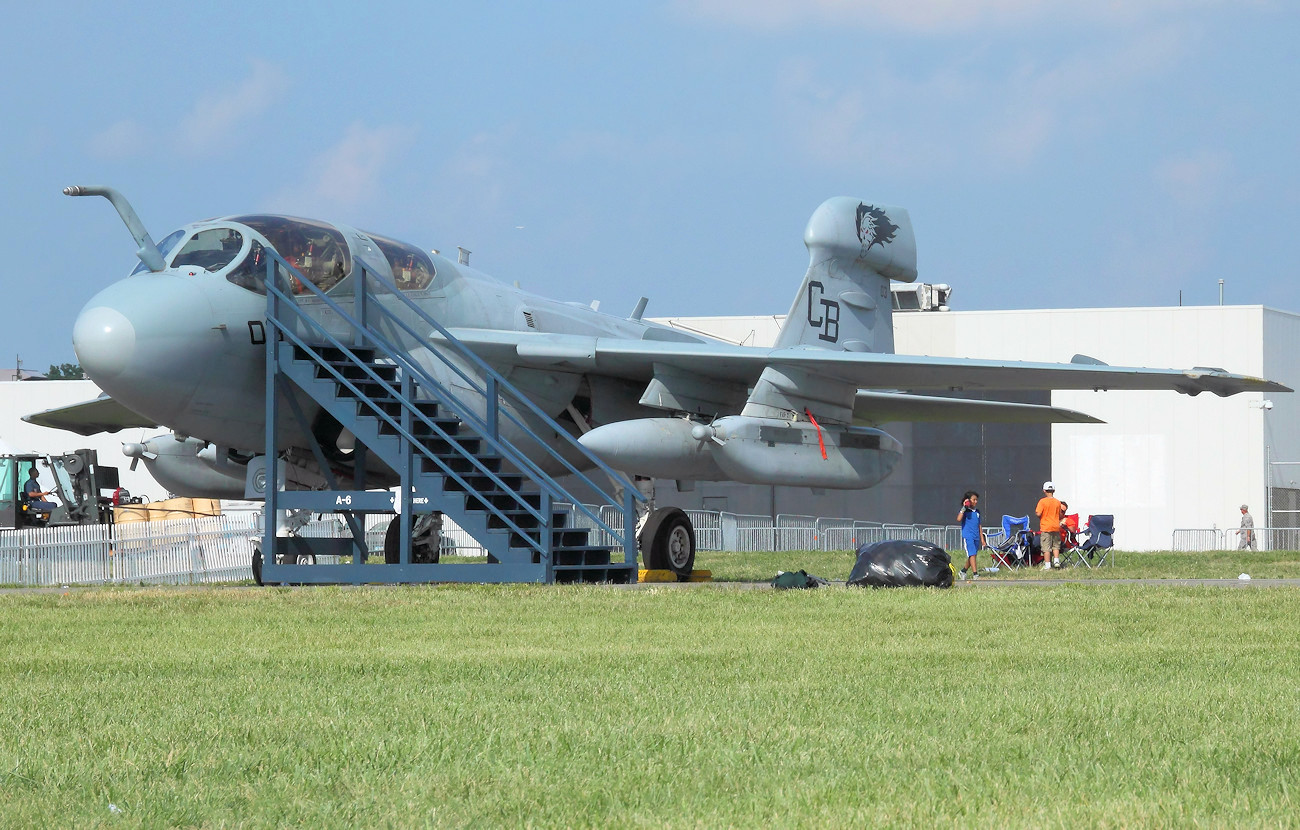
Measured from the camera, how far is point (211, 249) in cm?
1534

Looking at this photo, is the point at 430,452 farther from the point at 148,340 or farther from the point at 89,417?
the point at 89,417

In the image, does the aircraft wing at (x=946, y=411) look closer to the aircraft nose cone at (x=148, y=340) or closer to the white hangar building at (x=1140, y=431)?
the aircraft nose cone at (x=148, y=340)

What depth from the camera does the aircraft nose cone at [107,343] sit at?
14297mm

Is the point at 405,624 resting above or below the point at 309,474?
below

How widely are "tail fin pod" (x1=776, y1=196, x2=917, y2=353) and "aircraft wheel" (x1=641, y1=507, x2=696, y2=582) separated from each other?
418 cm

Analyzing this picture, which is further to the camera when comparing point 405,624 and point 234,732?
point 405,624

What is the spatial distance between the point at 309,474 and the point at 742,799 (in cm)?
1367

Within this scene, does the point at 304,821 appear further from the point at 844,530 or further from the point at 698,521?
the point at 844,530

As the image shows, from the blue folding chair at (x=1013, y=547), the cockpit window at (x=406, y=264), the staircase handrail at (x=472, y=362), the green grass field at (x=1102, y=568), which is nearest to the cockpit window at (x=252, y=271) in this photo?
the staircase handrail at (x=472, y=362)

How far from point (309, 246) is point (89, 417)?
767cm

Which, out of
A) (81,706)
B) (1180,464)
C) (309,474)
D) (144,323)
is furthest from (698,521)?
(81,706)

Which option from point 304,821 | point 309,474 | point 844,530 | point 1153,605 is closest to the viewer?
point 304,821

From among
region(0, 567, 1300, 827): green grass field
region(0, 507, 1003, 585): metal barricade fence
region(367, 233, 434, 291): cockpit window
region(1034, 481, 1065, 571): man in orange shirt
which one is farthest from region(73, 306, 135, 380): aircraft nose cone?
region(1034, 481, 1065, 571): man in orange shirt

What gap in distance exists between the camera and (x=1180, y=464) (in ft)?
143
